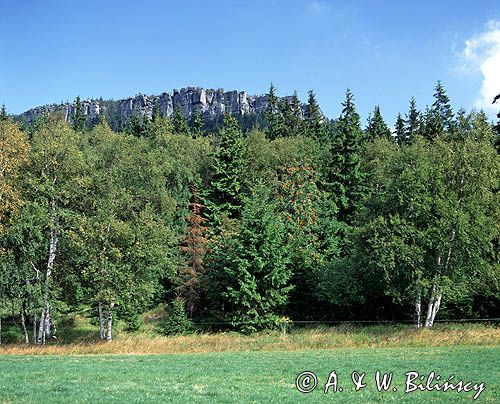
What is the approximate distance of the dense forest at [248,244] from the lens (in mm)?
31656

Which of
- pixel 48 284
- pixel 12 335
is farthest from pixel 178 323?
pixel 12 335

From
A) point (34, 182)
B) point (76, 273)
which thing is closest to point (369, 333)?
point (76, 273)

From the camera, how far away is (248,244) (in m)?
37.4

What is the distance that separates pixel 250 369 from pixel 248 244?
20.0 m

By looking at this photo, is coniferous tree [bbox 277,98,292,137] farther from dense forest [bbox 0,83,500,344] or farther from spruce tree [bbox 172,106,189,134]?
dense forest [bbox 0,83,500,344]

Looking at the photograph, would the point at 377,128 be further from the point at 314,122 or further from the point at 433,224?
the point at 433,224

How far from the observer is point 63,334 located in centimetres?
3981

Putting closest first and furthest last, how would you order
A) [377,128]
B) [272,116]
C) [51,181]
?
[51,181], [377,128], [272,116]

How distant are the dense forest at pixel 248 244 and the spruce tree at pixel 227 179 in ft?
12.4

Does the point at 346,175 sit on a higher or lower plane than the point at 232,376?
higher

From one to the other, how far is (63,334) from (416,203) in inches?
1199

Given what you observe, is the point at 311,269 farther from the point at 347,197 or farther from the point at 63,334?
the point at 63,334

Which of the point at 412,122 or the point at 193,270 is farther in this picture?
the point at 412,122

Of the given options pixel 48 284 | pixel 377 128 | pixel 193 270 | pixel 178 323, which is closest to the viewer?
pixel 48 284
